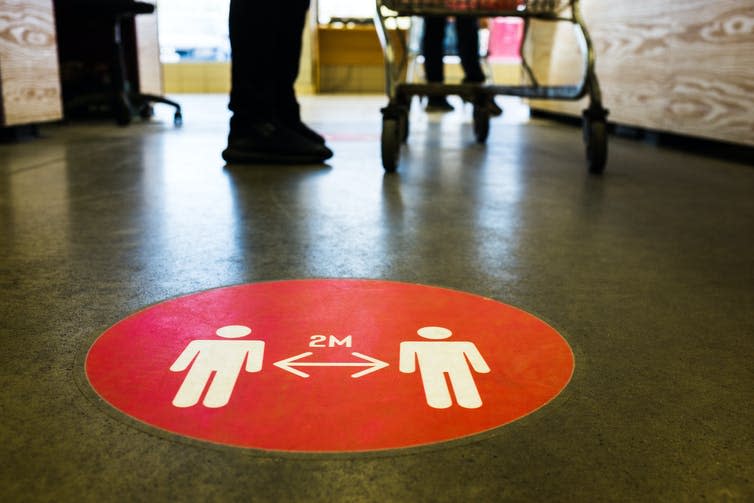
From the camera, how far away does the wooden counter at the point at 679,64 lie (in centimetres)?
284

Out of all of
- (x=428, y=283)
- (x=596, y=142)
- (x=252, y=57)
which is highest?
(x=252, y=57)

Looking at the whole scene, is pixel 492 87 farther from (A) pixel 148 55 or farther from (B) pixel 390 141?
(A) pixel 148 55

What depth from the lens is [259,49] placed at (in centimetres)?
244

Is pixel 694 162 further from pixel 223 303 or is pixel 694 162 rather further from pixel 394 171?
pixel 223 303

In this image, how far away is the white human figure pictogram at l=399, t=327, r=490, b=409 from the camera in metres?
0.77

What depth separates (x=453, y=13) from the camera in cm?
248

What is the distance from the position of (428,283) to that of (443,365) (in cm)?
36

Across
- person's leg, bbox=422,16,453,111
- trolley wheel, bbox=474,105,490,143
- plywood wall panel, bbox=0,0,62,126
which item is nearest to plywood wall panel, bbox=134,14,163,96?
plywood wall panel, bbox=0,0,62,126

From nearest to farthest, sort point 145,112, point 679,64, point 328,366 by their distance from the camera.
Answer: point 328,366 < point 679,64 < point 145,112

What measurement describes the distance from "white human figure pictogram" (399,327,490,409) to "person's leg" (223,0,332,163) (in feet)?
5.57

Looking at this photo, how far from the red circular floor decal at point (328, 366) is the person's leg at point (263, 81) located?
148 centimetres

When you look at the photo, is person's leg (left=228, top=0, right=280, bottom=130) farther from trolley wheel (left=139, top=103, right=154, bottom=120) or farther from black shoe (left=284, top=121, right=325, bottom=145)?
trolley wheel (left=139, top=103, right=154, bottom=120)

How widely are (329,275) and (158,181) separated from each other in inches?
47.7

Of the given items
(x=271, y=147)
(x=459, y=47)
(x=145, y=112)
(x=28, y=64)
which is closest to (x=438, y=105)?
(x=459, y=47)
